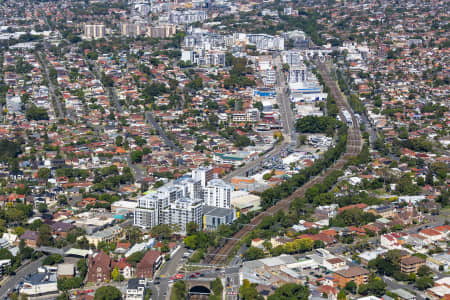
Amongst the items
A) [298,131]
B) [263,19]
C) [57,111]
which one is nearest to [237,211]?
[298,131]

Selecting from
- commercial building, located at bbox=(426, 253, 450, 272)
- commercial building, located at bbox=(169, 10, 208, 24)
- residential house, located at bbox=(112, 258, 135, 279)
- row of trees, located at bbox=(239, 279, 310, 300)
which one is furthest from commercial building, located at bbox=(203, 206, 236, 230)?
commercial building, located at bbox=(169, 10, 208, 24)

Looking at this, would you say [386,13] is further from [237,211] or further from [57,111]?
[237,211]

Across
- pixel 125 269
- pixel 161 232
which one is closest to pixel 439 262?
pixel 161 232

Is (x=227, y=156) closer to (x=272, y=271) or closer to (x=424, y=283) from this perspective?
(x=272, y=271)

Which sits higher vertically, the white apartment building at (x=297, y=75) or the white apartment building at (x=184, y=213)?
the white apartment building at (x=297, y=75)

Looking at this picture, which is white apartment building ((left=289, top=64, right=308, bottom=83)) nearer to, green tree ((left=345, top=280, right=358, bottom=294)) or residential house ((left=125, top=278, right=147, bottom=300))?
green tree ((left=345, top=280, right=358, bottom=294))

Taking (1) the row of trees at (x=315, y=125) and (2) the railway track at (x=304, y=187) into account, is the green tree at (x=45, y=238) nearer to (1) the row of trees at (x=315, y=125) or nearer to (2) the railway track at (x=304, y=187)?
(2) the railway track at (x=304, y=187)

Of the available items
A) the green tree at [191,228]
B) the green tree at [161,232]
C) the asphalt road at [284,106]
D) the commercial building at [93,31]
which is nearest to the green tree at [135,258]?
the green tree at [161,232]

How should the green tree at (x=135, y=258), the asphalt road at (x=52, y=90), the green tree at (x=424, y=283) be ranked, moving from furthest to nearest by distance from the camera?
the asphalt road at (x=52, y=90) → the green tree at (x=135, y=258) → the green tree at (x=424, y=283)
